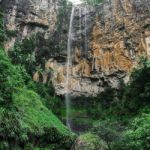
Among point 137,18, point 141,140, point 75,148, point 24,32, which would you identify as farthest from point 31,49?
point 141,140

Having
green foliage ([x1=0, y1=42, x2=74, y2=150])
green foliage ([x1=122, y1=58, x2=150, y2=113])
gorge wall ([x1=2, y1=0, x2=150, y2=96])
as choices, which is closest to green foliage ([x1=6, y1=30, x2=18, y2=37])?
gorge wall ([x1=2, y1=0, x2=150, y2=96])

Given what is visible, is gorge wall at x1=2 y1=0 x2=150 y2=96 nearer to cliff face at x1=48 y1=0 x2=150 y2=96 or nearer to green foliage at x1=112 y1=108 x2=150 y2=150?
cliff face at x1=48 y1=0 x2=150 y2=96

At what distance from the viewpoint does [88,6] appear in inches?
1535

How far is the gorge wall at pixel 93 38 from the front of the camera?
3378 cm

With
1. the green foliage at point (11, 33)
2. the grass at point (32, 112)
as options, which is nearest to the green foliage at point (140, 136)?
the grass at point (32, 112)

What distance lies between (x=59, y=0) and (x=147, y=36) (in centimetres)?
1185

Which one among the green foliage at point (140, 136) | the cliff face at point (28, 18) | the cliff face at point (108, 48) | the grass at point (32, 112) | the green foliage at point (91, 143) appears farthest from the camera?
the cliff face at point (28, 18)

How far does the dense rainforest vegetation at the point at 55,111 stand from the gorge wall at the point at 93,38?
1.13 metres

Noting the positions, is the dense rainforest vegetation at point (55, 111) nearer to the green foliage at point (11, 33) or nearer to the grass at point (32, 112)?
the grass at point (32, 112)

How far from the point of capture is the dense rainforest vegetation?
15384 mm

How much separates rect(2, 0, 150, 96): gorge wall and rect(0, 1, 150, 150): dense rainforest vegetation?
1127mm

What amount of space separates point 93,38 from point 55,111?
976cm

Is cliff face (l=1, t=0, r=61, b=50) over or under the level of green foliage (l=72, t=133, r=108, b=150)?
over

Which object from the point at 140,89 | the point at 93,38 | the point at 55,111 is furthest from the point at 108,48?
the point at 140,89
